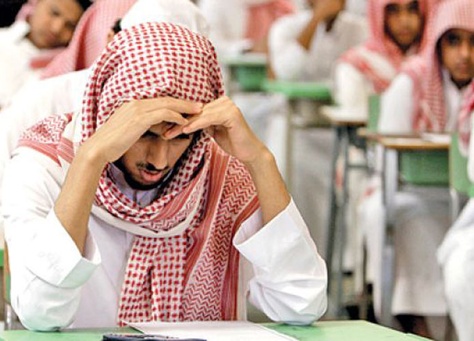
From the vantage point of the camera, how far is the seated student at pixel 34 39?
589cm

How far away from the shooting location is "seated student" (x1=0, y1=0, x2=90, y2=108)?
589 centimetres

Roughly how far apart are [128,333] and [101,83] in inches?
21.1

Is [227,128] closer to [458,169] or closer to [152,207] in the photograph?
[152,207]

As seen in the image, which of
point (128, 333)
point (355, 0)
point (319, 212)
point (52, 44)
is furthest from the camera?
point (355, 0)

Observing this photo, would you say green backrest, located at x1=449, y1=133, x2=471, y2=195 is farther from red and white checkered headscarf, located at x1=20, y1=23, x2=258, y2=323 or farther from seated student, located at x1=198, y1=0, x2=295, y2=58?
seated student, located at x1=198, y1=0, x2=295, y2=58

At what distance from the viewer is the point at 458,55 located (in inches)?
233

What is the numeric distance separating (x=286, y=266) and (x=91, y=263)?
1.37 feet

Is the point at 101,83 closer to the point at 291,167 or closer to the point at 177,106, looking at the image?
the point at 177,106

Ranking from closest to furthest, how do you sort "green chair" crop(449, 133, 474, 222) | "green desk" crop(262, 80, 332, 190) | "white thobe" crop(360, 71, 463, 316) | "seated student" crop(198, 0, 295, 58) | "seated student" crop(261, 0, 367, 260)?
"green chair" crop(449, 133, 474, 222) → "white thobe" crop(360, 71, 463, 316) → "green desk" crop(262, 80, 332, 190) → "seated student" crop(261, 0, 367, 260) → "seated student" crop(198, 0, 295, 58)

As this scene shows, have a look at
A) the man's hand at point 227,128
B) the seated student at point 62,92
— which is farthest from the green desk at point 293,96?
the man's hand at point 227,128

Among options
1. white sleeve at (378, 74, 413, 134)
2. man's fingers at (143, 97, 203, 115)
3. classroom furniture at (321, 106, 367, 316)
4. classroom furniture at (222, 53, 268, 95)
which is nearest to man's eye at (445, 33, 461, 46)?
white sleeve at (378, 74, 413, 134)

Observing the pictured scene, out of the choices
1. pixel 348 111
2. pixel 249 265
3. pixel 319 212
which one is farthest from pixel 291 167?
pixel 249 265

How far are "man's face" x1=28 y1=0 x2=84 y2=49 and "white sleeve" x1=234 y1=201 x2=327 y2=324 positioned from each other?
3.46 meters

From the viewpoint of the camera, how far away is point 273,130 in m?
8.62
